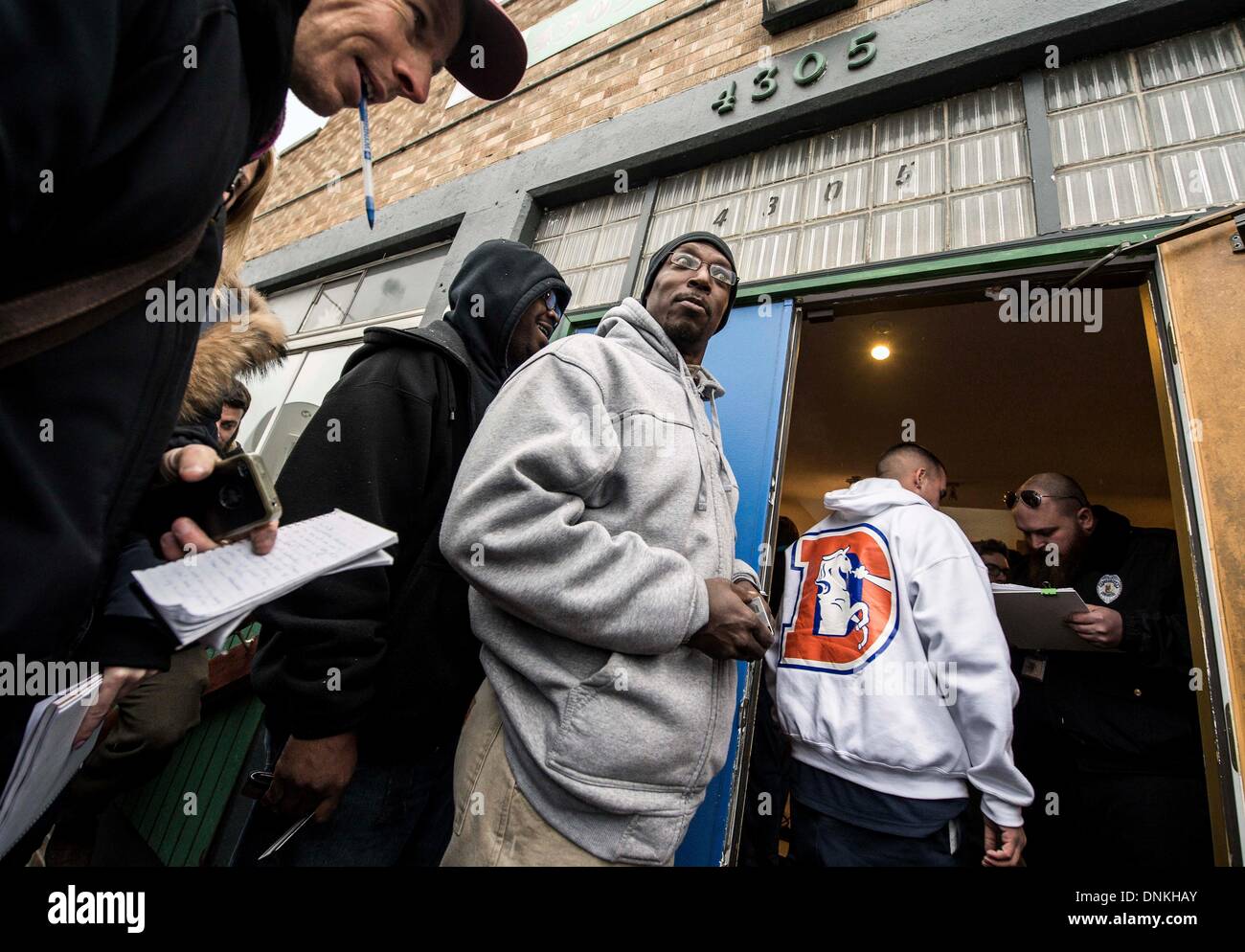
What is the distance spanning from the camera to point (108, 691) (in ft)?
3.07

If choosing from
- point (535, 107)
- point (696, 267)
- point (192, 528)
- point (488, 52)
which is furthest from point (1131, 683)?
point (535, 107)

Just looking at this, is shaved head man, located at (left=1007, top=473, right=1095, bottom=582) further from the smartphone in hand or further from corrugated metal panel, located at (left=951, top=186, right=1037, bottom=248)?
the smartphone in hand

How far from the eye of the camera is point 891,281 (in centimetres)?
261

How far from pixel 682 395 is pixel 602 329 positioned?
40cm

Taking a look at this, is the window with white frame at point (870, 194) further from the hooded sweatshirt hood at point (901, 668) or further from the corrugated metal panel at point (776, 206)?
the hooded sweatshirt hood at point (901, 668)

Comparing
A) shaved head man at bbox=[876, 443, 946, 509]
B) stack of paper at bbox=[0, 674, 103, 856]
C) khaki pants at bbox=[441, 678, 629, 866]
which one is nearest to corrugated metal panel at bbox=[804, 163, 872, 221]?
shaved head man at bbox=[876, 443, 946, 509]

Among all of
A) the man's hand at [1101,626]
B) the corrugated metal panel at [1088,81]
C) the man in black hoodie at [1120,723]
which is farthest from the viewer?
the corrugated metal panel at [1088,81]

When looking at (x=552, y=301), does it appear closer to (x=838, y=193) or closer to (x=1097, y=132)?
(x=838, y=193)

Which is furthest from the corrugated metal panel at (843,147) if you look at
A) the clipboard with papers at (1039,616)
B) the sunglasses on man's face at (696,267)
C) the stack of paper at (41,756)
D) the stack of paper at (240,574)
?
the stack of paper at (41,756)

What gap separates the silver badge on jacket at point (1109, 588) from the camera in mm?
2512

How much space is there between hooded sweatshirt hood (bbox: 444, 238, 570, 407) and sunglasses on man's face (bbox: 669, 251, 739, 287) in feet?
1.72

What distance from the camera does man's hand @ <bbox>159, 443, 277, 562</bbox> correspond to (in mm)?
Result: 915

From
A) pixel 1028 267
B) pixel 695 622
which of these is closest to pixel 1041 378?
pixel 1028 267
